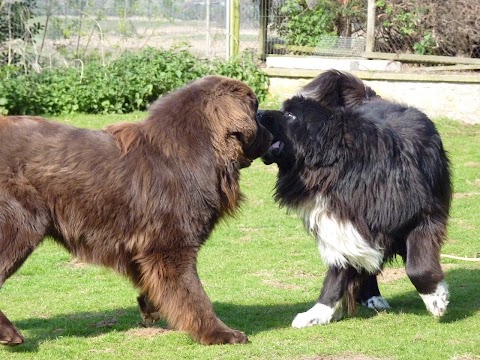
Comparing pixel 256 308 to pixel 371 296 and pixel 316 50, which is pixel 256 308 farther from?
pixel 316 50

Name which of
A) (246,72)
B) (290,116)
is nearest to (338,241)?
(290,116)

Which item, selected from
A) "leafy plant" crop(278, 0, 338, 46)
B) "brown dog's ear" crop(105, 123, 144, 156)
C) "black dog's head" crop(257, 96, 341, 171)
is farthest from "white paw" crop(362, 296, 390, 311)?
"leafy plant" crop(278, 0, 338, 46)

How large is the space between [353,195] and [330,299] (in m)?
0.79

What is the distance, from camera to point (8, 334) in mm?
5082

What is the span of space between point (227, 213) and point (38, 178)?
1309 millimetres

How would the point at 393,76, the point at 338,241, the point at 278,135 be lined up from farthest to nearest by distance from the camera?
the point at 393,76 < the point at 278,135 < the point at 338,241

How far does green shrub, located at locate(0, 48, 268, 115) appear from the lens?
44.8 ft

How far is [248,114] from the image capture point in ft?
18.4

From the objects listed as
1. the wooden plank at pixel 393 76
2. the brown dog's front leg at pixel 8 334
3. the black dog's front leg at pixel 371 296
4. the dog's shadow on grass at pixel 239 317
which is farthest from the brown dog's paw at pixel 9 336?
the wooden plank at pixel 393 76

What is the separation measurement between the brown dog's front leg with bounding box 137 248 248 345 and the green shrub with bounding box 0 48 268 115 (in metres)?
8.63

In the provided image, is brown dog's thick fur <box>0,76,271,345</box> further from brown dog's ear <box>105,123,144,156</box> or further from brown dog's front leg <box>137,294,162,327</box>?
brown dog's front leg <box>137,294,162,327</box>

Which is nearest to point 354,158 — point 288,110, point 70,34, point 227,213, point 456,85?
point 288,110

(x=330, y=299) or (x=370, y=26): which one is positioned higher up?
(x=370, y=26)

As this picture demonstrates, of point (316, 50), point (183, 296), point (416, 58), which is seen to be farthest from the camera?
point (316, 50)
